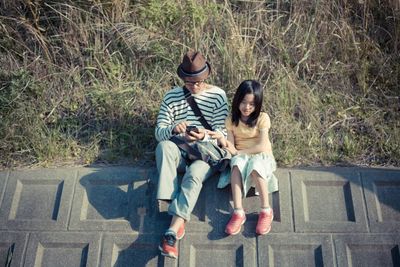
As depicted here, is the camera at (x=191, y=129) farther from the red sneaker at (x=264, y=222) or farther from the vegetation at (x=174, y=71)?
the red sneaker at (x=264, y=222)

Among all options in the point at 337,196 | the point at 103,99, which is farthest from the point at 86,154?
the point at 337,196

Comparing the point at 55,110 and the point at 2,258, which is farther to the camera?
the point at 55,110

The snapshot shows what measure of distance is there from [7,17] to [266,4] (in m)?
2.86

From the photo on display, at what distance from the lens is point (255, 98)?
3.42 m

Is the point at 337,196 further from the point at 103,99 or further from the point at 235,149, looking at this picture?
the point at 103,99

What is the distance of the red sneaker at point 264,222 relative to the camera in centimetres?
329

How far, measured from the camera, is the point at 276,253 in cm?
327

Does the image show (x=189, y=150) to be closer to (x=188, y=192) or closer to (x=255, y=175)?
(x=188, y=192)

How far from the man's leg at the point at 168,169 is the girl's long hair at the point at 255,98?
537 millimetres

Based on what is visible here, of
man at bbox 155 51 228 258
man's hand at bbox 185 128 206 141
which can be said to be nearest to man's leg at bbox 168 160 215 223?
man at bbox 155 51 228 258

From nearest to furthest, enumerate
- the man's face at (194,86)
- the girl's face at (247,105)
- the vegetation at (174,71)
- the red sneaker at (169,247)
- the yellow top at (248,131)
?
the red sneaker at (169,247)
the girl's face at (247,105)
the yellow top at (248,131)
the man's face at (194,86)
the vegetation at (174,71)

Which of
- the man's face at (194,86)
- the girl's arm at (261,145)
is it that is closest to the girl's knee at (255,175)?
the girl's arm at (261,145)

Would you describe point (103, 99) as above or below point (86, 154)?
above

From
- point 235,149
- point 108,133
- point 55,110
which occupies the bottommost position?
point 235,149
